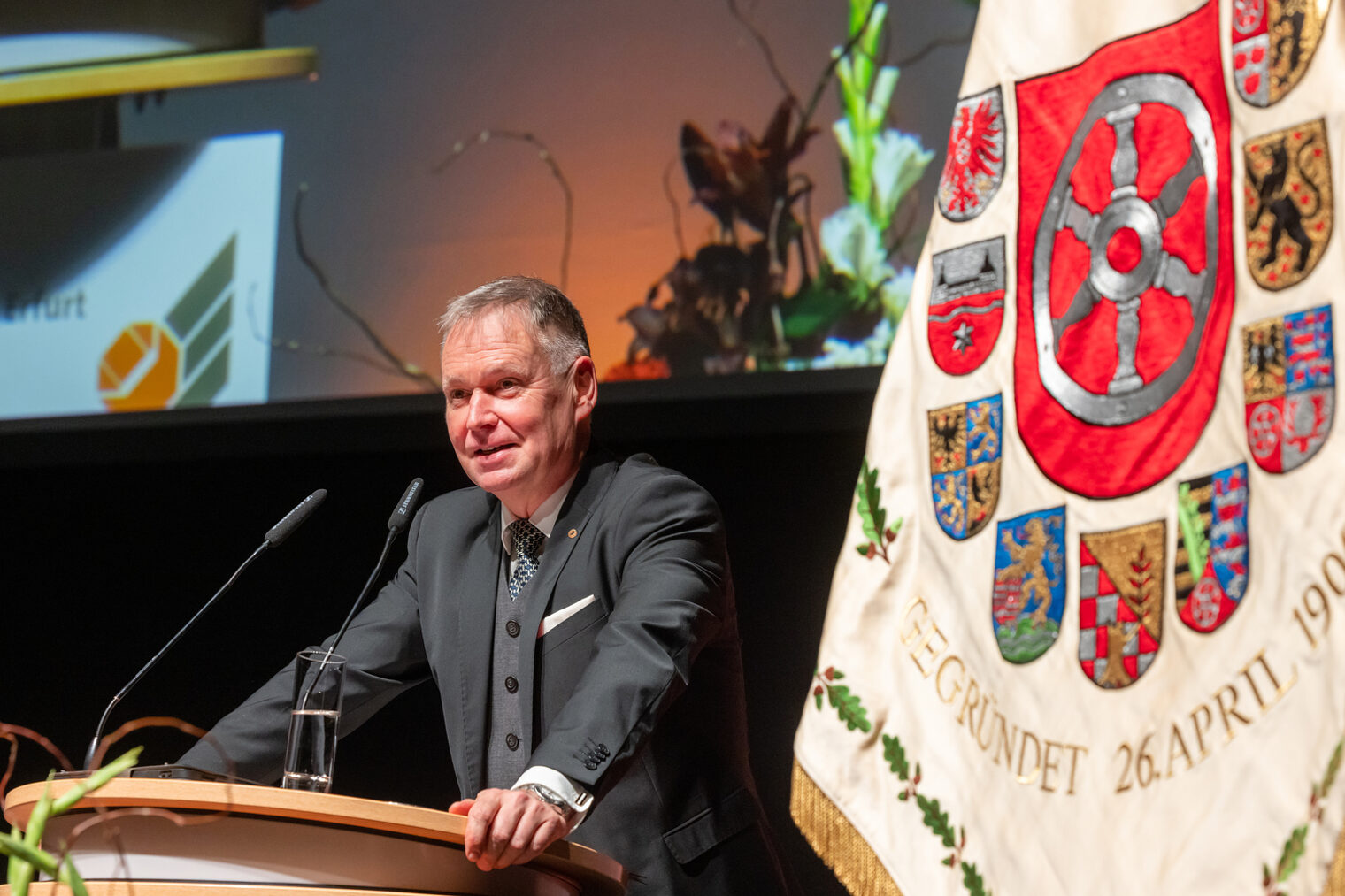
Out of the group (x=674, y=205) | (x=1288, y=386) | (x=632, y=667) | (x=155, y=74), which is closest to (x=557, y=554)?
(x=632, y=667)

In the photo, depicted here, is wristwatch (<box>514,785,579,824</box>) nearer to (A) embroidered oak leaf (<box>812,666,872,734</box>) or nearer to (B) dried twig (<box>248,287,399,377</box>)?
(A) embroidered oak leaf (<box>812,666,872,734</box>)

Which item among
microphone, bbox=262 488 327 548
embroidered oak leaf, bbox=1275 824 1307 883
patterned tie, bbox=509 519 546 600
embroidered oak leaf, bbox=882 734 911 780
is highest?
microphone, bbox=262 488 327 548

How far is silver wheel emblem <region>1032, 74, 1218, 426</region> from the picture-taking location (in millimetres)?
1832

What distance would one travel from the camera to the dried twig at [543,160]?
11.4 feet

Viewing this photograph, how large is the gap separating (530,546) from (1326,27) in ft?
4.43

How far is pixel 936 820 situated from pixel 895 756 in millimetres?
114

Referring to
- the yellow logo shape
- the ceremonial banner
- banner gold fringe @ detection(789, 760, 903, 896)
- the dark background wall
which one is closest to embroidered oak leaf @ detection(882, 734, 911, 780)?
the ceremonial banner

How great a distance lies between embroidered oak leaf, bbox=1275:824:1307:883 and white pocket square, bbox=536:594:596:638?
978 millimetres

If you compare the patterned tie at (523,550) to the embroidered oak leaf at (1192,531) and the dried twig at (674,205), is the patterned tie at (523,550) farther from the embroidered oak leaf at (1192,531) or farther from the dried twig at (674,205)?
the dried twig at (674,205)

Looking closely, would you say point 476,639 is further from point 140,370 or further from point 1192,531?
point 140,370

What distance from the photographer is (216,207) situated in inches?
145

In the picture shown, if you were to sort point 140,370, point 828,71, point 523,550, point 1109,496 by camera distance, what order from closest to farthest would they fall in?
point 1109,496, point 523,550, point 828,71, point 140,370

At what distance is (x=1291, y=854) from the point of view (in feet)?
5.07

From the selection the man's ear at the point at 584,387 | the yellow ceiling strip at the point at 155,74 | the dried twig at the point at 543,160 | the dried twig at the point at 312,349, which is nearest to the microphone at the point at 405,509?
the man's ear at the point at 584,387
